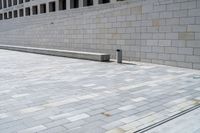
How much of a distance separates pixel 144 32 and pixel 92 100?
798 cm

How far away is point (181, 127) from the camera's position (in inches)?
189

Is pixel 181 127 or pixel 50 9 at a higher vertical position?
pixel 50 9

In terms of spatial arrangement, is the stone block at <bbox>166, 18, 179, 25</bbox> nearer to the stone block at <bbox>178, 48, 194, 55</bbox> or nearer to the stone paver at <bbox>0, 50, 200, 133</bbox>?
the stone block at <bbox>178, 48, 194, 55</bbox>

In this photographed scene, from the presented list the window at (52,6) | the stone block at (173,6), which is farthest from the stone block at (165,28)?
the window at (52,6)

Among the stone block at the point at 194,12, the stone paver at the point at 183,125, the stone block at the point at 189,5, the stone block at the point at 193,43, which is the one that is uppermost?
the stone block at the point at 189,5

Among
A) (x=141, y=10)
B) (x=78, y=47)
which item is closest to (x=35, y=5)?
(x=78, y=47)

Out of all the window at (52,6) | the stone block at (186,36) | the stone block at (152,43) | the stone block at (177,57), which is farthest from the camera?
the window at (52,6)

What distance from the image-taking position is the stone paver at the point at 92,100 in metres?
4.93

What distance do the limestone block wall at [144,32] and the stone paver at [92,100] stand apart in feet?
6.19

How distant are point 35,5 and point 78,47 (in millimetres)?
20739

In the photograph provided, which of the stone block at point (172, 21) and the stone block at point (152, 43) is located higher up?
the stone block at point (172, 21)

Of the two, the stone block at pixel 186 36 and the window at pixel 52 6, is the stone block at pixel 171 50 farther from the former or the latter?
the window at pixel 52 6

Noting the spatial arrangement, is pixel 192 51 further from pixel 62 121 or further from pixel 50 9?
pixel 50 9

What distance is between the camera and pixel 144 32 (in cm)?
1352
